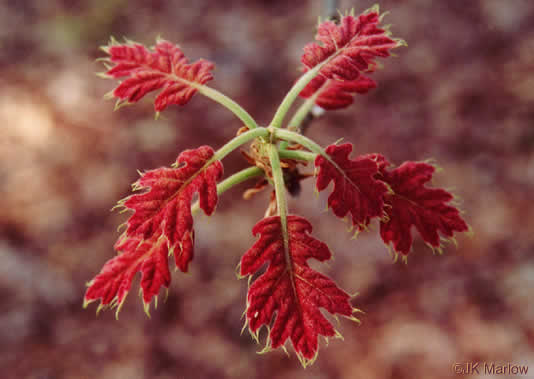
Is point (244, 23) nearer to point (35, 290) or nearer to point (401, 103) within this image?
point (401, 103)

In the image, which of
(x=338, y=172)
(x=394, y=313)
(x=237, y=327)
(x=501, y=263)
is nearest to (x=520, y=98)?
(x=501, y=263)

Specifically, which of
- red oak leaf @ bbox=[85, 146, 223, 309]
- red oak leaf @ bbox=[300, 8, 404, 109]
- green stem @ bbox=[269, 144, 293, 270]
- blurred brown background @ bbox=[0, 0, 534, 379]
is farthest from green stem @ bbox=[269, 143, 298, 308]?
blurred brown background @ bbox=[0, 0, 534, 379]

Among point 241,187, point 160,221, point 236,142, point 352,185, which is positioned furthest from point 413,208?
point 241,187

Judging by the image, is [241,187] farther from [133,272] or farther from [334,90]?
[133,272]

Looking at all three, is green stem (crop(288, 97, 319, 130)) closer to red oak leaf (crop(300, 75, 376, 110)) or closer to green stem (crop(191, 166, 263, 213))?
red oak leaf (crop(300, 75, 376, 110))

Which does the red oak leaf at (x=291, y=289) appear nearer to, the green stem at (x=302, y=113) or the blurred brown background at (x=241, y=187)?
the green stem at (x=302, y=113)
